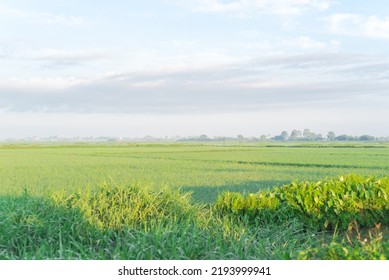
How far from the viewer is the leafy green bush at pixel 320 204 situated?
5926 mm

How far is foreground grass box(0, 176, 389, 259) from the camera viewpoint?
13.0 ft

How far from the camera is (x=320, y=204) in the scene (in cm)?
618

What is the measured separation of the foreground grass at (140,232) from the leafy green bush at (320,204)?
0.10 meters

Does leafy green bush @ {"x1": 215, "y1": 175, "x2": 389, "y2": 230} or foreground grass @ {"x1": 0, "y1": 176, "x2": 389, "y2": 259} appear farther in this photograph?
leafy green bush @ {"x1": 215, "y1": 175, "x2": 389, "y2": 230}

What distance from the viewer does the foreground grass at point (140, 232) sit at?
13.0 ft

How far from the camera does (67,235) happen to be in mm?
4707

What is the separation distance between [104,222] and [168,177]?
7428 millimetres

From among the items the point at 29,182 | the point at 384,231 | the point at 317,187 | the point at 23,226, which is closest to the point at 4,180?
the point at 29,182

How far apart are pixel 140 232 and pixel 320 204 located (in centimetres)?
287

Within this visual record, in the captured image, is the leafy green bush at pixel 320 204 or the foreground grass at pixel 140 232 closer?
the foreground grass at pixel 140 232

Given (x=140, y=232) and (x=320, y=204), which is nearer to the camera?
(x=140, y=232)

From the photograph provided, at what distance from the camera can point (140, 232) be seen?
14.2 feet

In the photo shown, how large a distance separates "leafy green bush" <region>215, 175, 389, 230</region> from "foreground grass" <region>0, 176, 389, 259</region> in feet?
0.34
